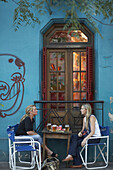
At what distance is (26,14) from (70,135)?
3027 millimetres

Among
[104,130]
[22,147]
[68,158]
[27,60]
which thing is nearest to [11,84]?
[27,60]

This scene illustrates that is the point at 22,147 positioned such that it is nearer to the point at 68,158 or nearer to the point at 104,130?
the point at 68,158

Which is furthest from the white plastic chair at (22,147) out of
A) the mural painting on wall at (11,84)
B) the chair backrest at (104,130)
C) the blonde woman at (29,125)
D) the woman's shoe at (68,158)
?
the chair backrest at (104,130)

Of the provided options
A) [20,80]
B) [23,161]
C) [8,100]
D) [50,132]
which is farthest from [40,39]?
[23,161]

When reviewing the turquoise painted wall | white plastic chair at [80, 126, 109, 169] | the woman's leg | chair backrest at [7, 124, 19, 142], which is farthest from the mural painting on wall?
white plastic chair at [80, 126, 109, 169]

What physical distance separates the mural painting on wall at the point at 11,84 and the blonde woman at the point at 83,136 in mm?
1609

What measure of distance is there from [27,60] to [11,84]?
0.69 m

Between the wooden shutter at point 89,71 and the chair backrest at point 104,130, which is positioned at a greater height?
the wooden shutter at point 89,71

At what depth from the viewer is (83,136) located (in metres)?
7.16

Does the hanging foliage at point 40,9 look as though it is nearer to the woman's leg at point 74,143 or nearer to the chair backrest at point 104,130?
the chair backrest at point 104,130

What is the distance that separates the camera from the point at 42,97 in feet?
25.9

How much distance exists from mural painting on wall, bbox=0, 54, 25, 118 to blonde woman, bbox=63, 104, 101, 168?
161 cm

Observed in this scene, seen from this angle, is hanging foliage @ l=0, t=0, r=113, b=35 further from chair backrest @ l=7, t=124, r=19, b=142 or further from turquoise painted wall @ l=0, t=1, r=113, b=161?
chair backrest @ l=7, t=124, r=19, b=142

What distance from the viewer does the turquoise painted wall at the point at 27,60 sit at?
25.1 feet
